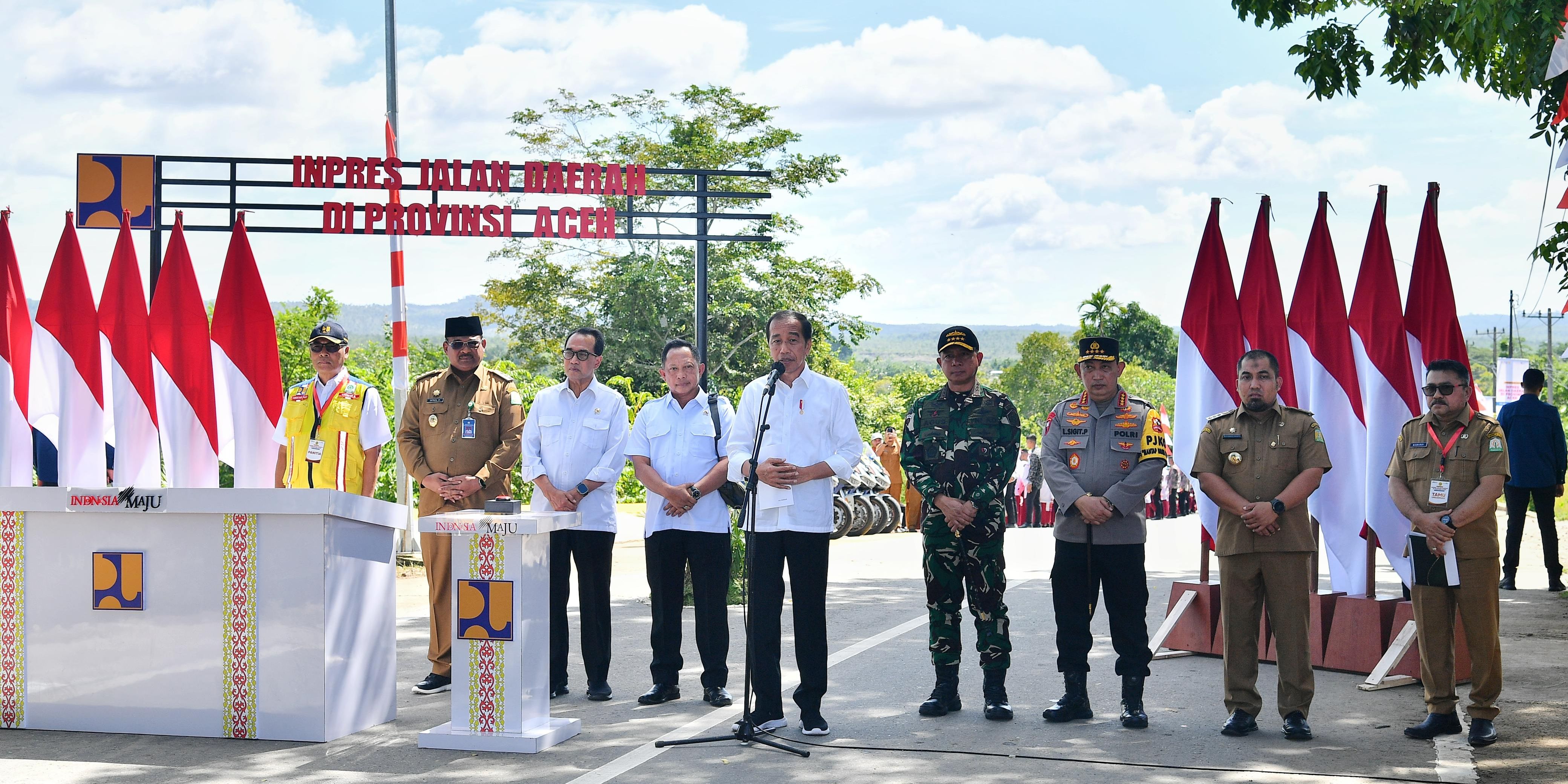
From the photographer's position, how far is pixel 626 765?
5875mm

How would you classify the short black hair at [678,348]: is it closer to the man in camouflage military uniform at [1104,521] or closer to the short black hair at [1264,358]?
the man in camouflage military uniform at [1104,521]

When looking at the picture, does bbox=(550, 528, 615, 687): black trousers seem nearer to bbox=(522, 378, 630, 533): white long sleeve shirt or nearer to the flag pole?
bbox=(522, 378, 630, 533): white long sleeve shirt

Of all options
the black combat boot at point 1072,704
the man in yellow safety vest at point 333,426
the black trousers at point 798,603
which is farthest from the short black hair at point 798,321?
the man in yellow safety vest at point 333,426

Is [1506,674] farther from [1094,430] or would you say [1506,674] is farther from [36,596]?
[36,596]

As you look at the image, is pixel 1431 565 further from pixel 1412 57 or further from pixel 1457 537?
pixel 1412 57

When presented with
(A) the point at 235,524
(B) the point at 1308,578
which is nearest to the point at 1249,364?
(B) the point at 1308,578

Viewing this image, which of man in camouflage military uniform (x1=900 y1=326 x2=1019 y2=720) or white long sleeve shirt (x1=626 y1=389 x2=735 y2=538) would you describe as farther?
white long sleeve shirt (x1=626 y1=389 x2=735 y2=538)

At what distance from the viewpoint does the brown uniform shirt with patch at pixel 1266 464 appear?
21.6 ft

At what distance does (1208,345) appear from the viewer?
27.8 ft

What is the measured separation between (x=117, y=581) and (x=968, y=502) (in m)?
4.15

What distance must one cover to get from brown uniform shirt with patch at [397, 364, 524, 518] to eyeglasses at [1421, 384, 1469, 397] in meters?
4.78

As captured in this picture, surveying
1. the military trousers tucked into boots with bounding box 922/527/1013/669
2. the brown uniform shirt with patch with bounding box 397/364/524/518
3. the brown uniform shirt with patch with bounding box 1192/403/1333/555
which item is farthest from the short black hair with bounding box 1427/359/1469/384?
the brown uniform shirt with patch with bounding box 397/364/524/518

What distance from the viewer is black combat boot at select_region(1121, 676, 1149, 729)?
6625 mm

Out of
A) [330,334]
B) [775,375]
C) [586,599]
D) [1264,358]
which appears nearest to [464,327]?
[330,334]
